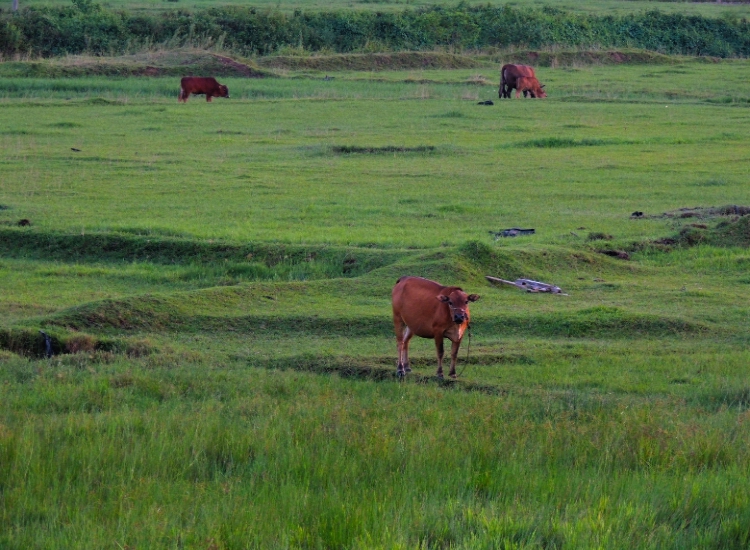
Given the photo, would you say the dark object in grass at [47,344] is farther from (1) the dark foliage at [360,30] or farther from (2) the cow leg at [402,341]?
(1) the dark foliage at [360,30]

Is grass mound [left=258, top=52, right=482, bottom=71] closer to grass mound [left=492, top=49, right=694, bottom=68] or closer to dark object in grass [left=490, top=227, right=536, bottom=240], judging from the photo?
grass mound [left=492, top=49, right=694, bottom=68]

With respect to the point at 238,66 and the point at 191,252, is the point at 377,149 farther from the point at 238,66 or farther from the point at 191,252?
the point at 238,66

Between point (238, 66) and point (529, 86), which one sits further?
point (238, 66)

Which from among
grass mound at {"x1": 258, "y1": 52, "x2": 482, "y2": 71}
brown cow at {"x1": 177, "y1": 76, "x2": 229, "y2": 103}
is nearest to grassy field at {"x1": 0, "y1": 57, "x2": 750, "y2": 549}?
brown cow at {"x1": 177, "y1": 76, "x2": 229, "y2": 103}

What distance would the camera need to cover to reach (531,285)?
41.5ft

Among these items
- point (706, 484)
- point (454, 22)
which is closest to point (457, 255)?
point (706, 484)

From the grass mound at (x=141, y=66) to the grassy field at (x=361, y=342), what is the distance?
12295mm

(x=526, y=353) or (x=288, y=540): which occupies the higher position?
(x=288, y=540)

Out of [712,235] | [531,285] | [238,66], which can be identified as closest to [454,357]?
[531,285]

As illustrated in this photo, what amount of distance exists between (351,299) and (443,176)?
8990 mm

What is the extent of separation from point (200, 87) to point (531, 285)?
24718 millimetres

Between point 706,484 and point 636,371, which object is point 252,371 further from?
point 706,484

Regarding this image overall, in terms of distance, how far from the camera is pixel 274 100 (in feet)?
112

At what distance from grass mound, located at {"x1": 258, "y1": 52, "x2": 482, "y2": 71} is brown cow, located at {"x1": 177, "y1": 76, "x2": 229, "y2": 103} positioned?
9.57 m
